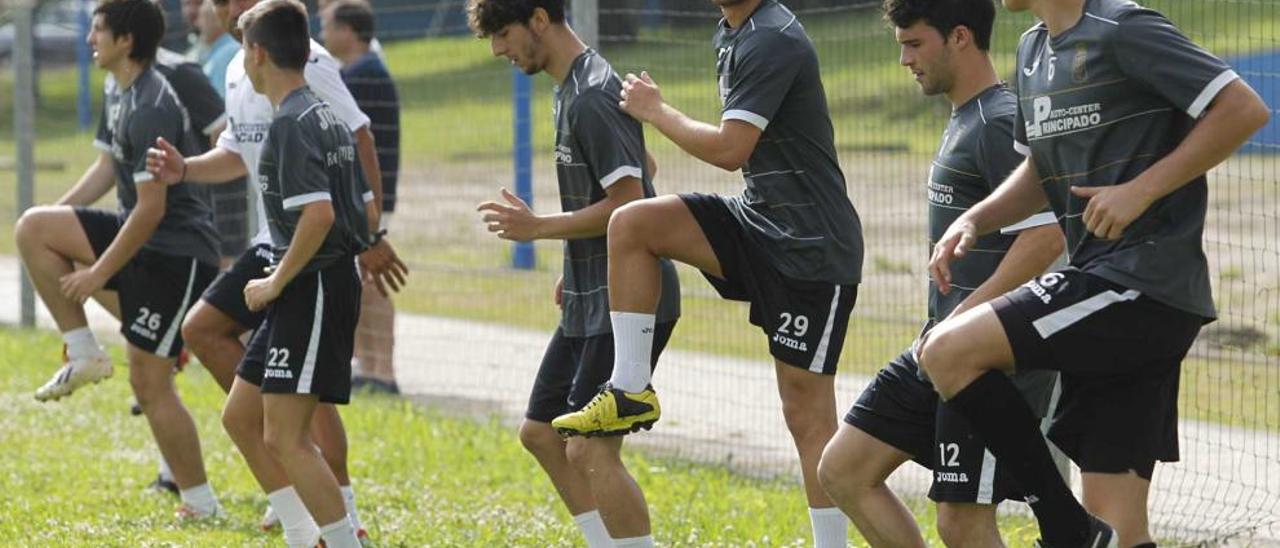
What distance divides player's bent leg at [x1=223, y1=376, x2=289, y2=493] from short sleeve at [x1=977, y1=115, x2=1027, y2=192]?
9.56ft

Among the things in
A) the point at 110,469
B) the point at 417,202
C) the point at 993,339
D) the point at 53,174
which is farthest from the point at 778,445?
the point at 53,174

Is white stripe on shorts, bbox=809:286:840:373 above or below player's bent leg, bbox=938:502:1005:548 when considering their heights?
above

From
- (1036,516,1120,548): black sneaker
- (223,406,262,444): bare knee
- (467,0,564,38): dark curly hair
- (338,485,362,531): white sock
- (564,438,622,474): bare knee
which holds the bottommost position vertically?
(338,485,362,531): white sock

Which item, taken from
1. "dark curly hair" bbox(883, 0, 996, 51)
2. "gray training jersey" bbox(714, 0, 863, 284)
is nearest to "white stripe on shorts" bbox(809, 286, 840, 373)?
"gray training jersey" bbox(714, 0, 863, 284)

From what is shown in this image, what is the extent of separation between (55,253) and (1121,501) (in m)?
5.35

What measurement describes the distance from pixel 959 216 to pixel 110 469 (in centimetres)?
554

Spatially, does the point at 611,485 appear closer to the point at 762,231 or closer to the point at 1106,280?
the point at 762,231

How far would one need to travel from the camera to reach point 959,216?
18.5ft

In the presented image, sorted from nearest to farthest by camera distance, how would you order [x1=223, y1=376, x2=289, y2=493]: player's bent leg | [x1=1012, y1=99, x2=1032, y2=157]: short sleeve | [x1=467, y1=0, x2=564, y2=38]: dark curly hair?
A: [x1=1012, y1=99, x2=1032, y2=157]: short sleeve
[x1=467, y1=0, x2=564, y2=38]: dark curly hair
[x1=223, y1=376, x2=289, y2=493]: player's bent leg

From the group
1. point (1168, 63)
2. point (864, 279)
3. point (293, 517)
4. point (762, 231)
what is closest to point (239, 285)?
point (293, 517)

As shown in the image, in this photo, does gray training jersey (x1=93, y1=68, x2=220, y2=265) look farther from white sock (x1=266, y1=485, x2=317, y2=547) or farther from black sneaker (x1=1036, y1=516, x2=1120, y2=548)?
black sneaker (x1=1036, y1=516, x2=1120, y2=548)

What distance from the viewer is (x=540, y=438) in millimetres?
6703

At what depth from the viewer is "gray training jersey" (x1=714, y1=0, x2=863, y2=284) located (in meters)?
6.01

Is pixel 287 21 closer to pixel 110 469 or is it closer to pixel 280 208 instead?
pixel 280 208
